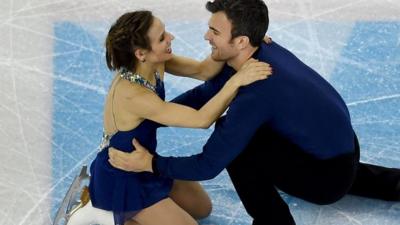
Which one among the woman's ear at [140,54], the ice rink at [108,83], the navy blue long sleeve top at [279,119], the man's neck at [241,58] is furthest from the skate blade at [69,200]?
the man's neck at [241,58]

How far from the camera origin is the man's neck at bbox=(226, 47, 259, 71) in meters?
2.68

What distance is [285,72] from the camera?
8.59 ft

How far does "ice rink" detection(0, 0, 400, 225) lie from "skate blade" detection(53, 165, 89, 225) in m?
0.18

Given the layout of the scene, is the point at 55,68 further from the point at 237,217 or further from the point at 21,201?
the point at 237,217

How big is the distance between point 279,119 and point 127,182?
2.11 feet

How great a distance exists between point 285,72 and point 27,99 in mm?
1785

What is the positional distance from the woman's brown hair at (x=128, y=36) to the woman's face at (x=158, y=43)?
0.06ft

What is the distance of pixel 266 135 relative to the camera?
285cm

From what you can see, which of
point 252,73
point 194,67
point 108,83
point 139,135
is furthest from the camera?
point 108,83

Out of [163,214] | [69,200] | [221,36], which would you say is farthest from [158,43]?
[69,200]

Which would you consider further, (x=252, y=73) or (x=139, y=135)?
(x=139, y=135)

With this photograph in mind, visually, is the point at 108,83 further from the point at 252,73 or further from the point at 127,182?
the point at 252,73

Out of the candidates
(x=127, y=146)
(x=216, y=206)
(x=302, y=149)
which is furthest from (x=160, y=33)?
(x=216, y=206)

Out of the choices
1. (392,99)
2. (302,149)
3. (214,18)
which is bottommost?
(392,99)
